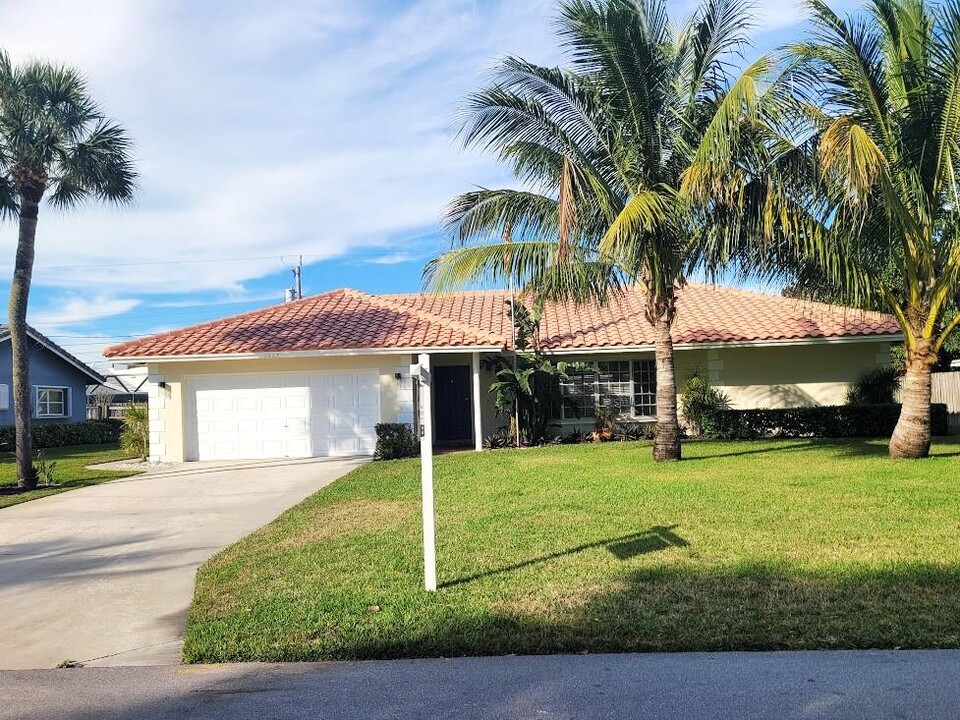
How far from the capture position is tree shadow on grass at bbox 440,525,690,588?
21.5ft

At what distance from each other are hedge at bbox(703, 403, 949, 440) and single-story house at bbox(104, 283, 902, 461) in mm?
1365

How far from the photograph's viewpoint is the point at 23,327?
1405 cm

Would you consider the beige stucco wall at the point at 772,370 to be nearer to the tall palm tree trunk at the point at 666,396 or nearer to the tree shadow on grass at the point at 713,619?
the tall palm tree trunk at the point at 666,396

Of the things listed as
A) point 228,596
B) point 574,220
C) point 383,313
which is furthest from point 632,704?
point 383,313

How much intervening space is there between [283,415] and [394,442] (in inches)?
113

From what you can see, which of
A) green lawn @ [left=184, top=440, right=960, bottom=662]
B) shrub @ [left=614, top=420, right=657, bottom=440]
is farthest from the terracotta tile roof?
green lawn @ [left=184, top=440, right=960, bottom=662]

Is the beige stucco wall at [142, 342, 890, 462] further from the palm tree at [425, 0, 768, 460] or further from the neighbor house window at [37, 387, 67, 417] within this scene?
the neighbor house window at [37, 387, 67, 417]

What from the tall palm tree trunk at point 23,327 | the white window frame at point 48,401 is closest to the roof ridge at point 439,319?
the tall palm tree trunk at point 23,327

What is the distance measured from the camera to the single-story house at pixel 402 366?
1789 centimetres

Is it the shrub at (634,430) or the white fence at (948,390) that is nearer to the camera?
the shrub at (634,430)

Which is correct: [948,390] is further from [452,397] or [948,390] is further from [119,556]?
[119,556]

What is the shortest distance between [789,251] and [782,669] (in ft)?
32.0

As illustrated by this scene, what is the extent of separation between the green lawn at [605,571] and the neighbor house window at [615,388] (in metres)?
8.37

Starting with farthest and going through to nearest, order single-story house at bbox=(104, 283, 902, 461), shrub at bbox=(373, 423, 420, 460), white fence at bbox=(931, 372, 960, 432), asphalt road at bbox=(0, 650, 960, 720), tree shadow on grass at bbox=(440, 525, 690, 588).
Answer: white fence at bbox=(931, 372, 960, 432)
single-story house at bbox=(104, 283, 902, 461)
shrub at bbox=(373, 423, 420, 460)
tree shadow on grass at bbox=(440, 525, 690, 588)
asphalt road at bbox=(0, 650, 960, 720)
